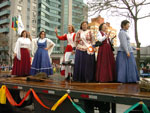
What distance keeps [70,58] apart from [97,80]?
1089 millimetres

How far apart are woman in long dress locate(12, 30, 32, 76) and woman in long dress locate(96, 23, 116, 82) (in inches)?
115

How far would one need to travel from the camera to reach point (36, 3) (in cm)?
4522

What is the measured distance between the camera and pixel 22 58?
5910 mm

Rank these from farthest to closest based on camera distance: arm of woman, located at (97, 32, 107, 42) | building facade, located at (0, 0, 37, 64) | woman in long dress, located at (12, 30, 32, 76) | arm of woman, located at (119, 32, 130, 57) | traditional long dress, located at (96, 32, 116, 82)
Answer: building facade, located at (0, 0, 37, 64) < woman in long dress, located at (12, 30, 32, 76) < arm of woman, located at (97, 32, 107, 42) < traditional long dress, located at (96, 32, 116, 82) < arm of woman, located at (119, 32, 130, 57)

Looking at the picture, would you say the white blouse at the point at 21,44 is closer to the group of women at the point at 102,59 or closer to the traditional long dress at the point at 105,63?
the group of women at the point at 102,59

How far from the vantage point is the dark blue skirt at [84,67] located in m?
4.11

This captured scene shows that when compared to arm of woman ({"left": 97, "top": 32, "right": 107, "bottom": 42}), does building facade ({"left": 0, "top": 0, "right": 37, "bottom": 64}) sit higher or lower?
higher

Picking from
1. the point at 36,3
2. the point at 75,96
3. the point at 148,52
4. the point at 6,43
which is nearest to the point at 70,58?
the point at 75,96

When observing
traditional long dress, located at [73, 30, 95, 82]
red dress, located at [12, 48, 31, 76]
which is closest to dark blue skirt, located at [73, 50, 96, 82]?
traditional long dress, located at [73, 30, 95, 82]

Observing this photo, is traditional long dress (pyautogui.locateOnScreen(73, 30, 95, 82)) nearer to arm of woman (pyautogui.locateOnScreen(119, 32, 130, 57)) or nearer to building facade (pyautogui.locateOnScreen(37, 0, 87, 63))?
arm of woman (pyautogui.locateOnScreen(119, 32, 130, 57))

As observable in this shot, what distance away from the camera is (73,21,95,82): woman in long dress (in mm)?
4141

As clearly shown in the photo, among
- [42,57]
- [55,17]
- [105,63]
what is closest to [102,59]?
[105,63]

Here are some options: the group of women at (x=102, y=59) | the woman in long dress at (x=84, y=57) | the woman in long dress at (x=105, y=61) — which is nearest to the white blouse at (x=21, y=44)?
the group of women at (x=102, y=59)

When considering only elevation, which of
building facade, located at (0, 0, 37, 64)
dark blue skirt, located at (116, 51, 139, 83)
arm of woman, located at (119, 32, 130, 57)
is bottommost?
dark blue skirt, located at (116, 51, 139, 83)
